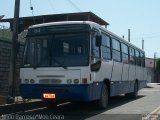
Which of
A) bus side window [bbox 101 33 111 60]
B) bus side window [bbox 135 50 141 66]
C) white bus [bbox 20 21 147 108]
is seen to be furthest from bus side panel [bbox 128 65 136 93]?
white bus [bbox 20 21 147 108]

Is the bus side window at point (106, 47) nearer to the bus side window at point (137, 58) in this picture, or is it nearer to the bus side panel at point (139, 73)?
the bus side window at point (137, 58)

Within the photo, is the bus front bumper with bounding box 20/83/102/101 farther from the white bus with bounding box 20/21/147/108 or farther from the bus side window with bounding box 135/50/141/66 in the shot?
the bus side window with bounding box 135/50/141/66

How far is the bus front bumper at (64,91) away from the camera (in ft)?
44.4

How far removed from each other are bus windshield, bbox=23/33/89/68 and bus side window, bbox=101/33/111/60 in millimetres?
1718

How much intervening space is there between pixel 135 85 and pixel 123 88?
13.0 ft

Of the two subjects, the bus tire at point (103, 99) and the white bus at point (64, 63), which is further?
the bus tire at point (103, 99)

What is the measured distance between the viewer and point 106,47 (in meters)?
16.1

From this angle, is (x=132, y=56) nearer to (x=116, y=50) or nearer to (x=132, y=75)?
(x=132, y=75)

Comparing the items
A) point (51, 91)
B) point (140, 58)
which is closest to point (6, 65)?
point (51, 91)

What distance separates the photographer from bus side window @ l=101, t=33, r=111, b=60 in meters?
15.7

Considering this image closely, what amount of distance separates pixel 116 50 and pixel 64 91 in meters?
4.92

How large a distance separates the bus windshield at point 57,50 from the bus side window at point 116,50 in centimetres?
356

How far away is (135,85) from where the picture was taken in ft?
76.9

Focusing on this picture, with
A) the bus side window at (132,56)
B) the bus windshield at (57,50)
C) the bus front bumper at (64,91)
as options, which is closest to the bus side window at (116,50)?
the bus side window at (132,56)
